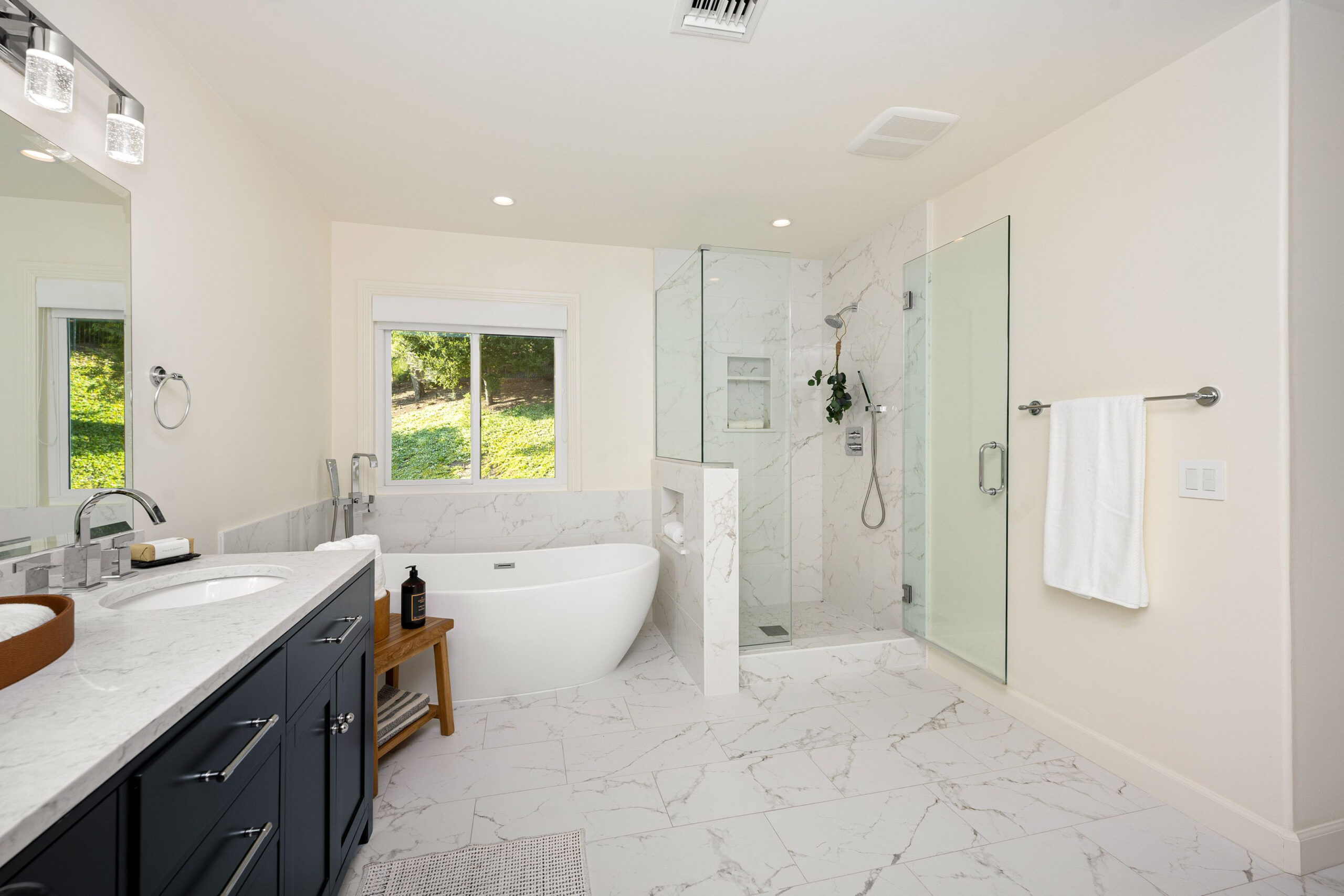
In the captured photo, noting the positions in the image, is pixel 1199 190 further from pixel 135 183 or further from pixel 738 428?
pixel 135 183

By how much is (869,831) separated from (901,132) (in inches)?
97.5

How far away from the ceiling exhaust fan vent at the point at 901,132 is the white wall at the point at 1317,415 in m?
0.94

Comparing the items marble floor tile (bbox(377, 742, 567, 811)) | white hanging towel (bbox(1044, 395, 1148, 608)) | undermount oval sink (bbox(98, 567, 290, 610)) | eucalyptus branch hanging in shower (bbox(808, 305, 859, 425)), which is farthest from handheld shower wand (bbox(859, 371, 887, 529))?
undermount oval sink (bbox(98, 567, 290, 610))

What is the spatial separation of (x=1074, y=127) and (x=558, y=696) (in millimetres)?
3163

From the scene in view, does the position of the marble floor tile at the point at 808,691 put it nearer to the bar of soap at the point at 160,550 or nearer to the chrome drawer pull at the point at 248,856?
the chrome drawer pull at the point at 248,856

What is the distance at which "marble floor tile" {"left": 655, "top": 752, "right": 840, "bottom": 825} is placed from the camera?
6.18 feet

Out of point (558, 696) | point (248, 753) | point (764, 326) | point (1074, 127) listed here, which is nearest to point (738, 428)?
point (764, 326)

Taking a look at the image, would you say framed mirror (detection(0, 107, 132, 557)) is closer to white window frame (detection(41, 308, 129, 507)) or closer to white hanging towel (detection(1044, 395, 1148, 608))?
white window frame (detection(41, 308, 129, 507))

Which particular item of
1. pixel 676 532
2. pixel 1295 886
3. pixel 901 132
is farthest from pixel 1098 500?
pixel 676 532

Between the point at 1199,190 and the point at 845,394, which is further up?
the point at 1199,190

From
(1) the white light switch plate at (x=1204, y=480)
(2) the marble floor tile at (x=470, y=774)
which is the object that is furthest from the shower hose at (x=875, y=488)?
(2) the marble floor tile at (x=470, y=774)

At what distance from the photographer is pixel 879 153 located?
8.20 ft

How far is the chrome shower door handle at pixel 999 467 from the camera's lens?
8.25 feet

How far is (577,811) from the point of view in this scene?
1.88m
